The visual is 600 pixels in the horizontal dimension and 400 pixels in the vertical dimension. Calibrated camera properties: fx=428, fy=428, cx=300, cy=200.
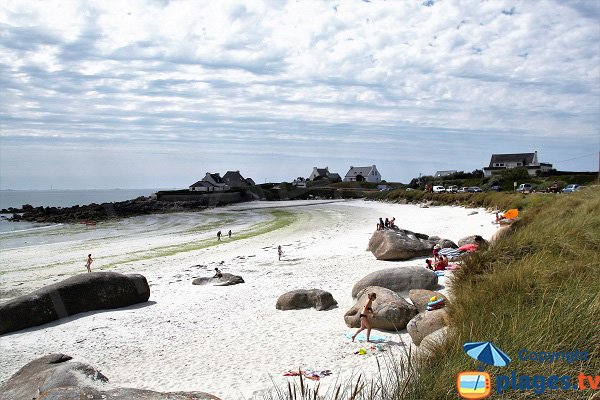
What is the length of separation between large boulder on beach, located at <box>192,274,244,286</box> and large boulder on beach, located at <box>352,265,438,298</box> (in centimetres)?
612

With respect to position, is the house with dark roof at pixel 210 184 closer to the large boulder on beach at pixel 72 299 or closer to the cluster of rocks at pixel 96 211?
the cluster of rocks at pixel 96 211

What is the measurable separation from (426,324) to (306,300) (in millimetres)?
4898

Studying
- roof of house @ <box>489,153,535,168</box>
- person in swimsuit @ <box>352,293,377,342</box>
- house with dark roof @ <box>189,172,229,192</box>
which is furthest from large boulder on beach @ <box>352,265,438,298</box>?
roof of house @ <box>489,153,535,168</box>

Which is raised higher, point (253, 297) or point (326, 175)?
point (326, 175)

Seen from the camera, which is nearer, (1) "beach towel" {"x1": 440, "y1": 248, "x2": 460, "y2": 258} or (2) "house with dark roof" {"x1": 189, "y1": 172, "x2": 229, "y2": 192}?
(1) "beach towel" {"x1": 440, "y1": 248, "x2": 460, "y2": 258}

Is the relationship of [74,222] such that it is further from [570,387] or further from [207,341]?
[570,387]

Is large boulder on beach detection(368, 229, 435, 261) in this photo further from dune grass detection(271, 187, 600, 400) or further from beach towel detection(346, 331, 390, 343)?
beach towel detection(346, 331, 390, 343)

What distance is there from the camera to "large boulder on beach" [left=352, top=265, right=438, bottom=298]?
12500 millimetres

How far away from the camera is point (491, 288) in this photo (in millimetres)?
7164

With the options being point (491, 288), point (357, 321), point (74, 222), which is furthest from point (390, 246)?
point (74, 222)

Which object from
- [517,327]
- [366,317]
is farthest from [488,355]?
[366,317]

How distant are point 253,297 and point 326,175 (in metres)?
122

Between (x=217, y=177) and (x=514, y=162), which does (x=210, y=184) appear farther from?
(x=514, y=162)

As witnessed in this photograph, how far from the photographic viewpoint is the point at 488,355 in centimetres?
425
